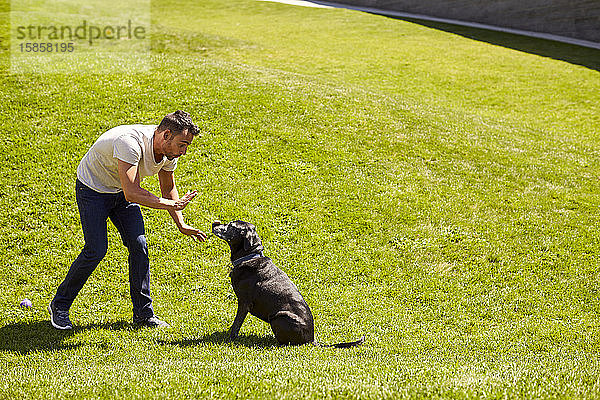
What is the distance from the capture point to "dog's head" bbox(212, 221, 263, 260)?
555 cm

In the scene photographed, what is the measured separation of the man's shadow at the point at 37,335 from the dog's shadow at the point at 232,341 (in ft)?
2.72

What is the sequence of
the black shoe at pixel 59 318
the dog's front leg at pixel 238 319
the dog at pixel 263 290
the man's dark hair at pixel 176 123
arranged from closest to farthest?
the man's dark hair at pixel 176 123
the dog at pixel 263 290
the dog's front leg at pixel 238 319
the black shoe at pixel 59 318

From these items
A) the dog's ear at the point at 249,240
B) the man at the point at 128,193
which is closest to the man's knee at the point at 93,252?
the man at the point at 128,193

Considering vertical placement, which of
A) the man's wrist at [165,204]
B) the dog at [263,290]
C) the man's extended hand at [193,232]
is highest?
the man's wrist at [165,204]

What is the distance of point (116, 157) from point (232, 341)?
7.79 ft

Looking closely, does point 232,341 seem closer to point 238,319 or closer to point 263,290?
point 238,319

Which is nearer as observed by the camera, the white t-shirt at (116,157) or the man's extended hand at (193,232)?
the white t-shirt at (116,157)

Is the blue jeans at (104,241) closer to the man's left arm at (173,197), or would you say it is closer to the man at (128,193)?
the man at (128,193)

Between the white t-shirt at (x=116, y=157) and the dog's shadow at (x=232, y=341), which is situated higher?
the white t-shirt at (x=116, y=157)

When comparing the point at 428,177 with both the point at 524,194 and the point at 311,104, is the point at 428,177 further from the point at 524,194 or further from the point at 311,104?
the point at 311,104

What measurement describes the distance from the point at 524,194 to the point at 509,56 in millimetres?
16072

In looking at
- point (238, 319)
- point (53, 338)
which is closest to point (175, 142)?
point (238, 319)

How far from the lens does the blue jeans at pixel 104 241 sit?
5551 millimetres

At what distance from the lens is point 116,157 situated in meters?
5.12
